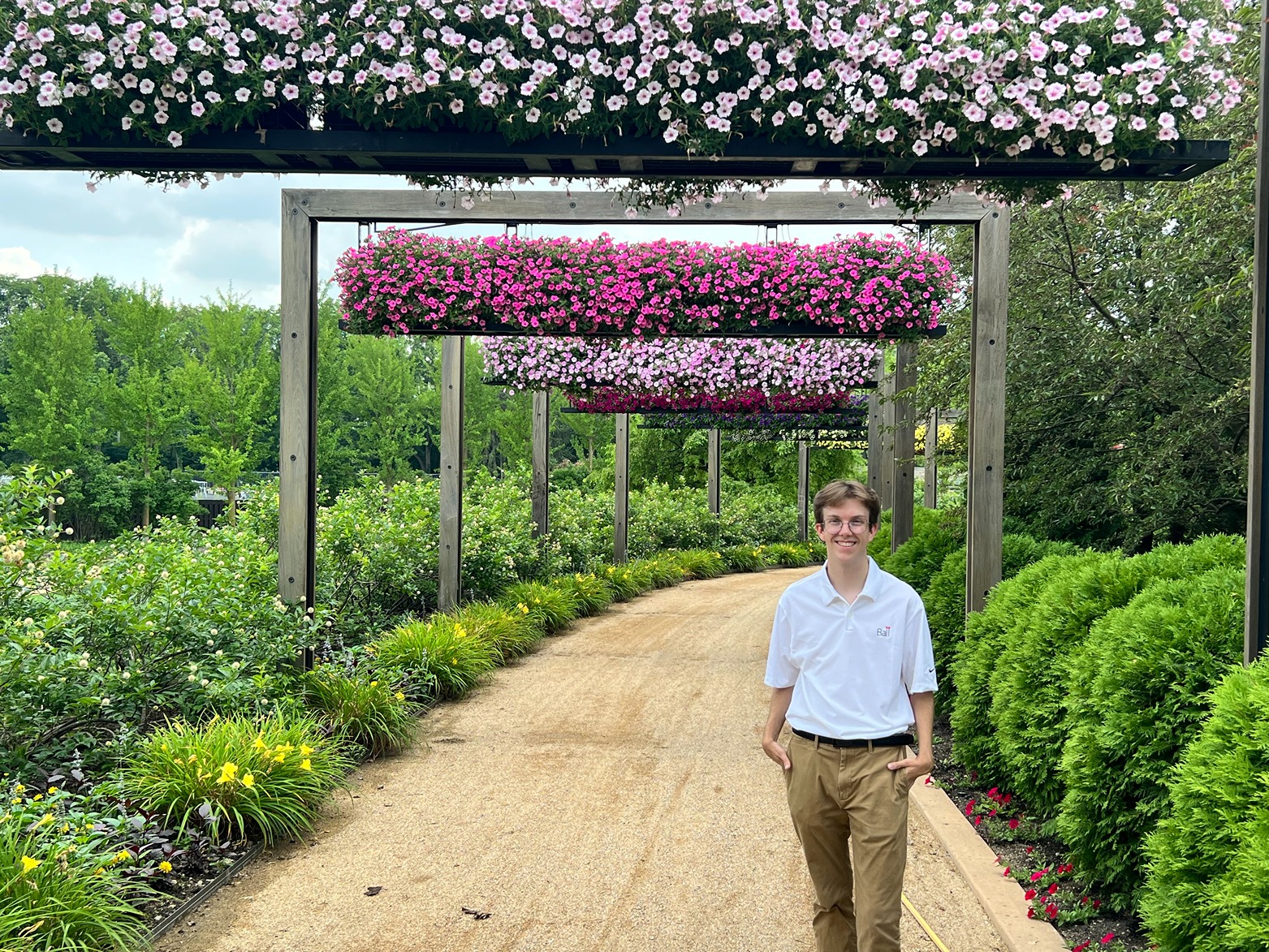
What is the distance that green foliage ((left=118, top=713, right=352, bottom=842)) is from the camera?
12.6 ft

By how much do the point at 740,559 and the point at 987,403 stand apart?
42.7 feet

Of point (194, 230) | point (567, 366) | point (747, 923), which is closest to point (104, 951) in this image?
point (747, 923)

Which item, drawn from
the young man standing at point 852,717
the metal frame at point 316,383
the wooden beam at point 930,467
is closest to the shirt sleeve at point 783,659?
the young man standing at point 852,717

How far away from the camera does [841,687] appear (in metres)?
2.48

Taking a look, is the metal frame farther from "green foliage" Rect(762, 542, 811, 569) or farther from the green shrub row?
"green foliage" Rect(762, 542, 811, 569)

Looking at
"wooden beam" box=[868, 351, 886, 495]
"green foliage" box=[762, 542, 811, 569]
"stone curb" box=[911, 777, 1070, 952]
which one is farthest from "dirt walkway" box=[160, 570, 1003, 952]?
"green foliage" box=[762, 542, 811, 569]

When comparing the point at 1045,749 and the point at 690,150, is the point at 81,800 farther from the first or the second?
the point at 1045,749

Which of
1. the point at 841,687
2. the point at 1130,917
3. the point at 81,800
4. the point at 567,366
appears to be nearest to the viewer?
the point at 841,687

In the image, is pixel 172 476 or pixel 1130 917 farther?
pixel 172 476

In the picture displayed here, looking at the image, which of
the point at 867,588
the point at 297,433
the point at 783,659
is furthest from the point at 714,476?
the point at 867,588

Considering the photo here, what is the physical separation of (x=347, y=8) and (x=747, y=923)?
3.44 m

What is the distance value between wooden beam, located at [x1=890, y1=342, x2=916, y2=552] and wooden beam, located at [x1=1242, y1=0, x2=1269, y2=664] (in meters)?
5.20

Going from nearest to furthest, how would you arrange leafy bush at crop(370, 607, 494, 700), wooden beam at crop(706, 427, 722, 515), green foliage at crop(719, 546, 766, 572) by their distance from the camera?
leafy bush at crop(370, 607, 494, 700) < green foliage at crop(719, 546, 766, 572) < wooden beam at crop(706, 427, 722, 515)

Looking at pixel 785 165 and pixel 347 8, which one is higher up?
pixel 347 8
